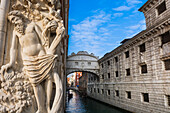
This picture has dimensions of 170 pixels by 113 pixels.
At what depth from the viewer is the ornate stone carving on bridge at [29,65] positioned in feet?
7.93

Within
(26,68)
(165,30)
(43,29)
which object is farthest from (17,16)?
(165,30)

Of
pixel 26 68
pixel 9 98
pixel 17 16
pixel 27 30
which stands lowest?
pixel 9 98

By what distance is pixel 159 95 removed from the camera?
1104 cm

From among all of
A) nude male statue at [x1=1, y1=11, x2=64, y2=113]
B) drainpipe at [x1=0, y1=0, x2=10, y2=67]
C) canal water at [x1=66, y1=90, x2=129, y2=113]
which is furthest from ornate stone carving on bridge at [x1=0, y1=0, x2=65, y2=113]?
canal water at [x1=66, y1=90, x2=129, y2=113]

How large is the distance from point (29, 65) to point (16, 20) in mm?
1043

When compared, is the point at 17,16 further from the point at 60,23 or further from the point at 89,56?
the point at 89,56

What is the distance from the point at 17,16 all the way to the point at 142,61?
1320cm

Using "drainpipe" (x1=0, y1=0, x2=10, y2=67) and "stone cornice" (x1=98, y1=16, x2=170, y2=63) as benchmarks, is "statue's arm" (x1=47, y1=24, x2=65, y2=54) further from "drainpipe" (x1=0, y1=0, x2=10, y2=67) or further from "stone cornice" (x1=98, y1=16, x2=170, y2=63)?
"stone cornice" (x1=98, y1=16, x2=170, y2=63)

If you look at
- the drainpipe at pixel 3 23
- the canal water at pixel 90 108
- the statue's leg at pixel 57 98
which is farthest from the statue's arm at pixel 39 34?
the canal water at pixel 90 108

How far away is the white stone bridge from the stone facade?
612 cm

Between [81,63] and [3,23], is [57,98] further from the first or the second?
[81,63]

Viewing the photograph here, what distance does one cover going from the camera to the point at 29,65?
104 inches

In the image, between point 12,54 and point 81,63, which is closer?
point 12,54

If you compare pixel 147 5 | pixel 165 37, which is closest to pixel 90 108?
pixel 165 37
